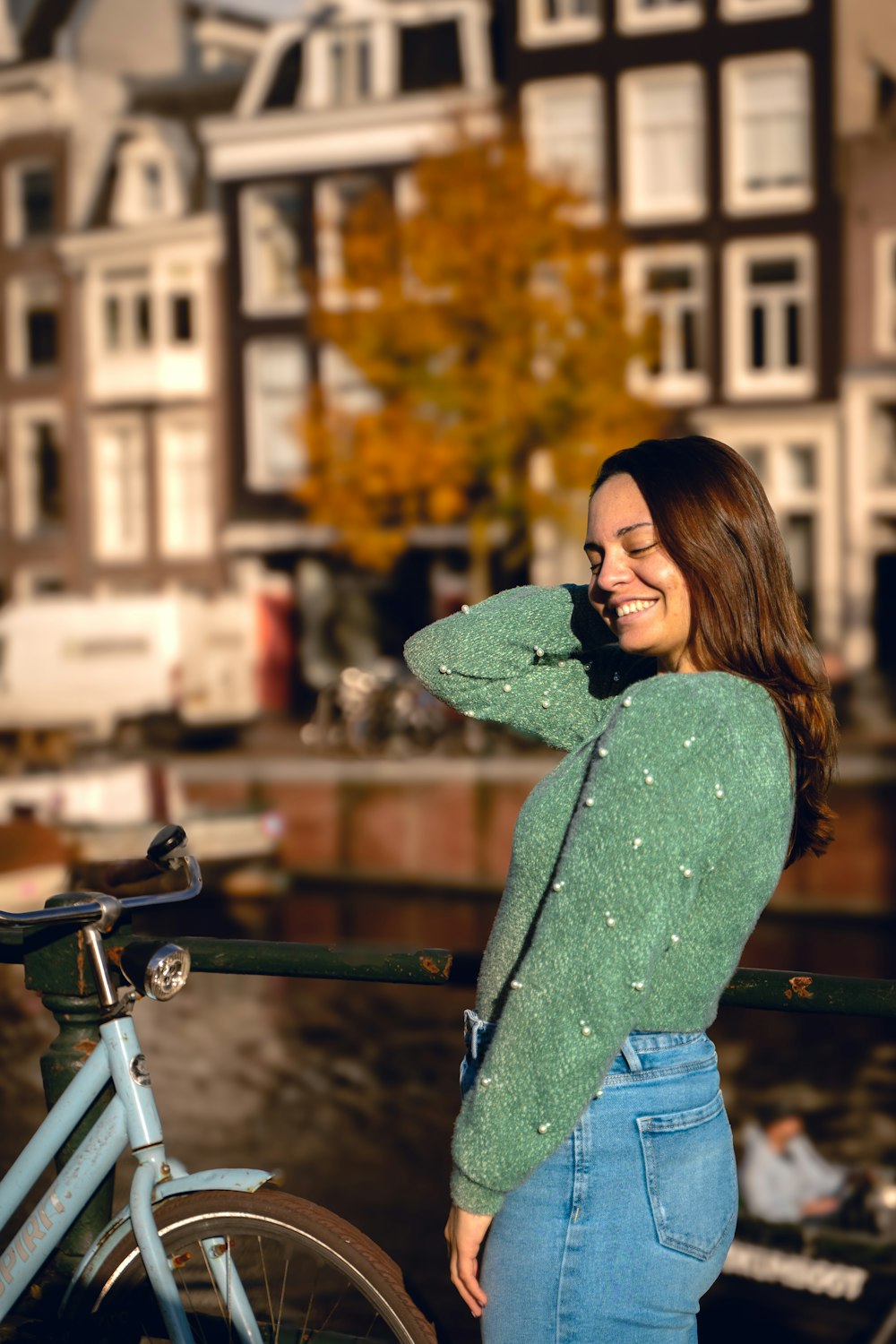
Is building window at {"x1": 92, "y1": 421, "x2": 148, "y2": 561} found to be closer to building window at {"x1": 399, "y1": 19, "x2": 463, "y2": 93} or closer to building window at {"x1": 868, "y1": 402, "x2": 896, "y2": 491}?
building window at {"x1": 399, "y1": 19, "x2": 463, "y2": 93}

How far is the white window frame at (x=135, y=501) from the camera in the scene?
23109 millimetres

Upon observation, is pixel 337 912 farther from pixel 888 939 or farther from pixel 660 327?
pixel 660 327

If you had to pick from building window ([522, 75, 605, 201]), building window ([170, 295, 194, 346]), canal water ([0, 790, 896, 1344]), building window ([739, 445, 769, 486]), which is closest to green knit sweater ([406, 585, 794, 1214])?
canal water ([0, 790, 896, 1344])

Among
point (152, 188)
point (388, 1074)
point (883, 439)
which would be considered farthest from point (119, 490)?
point (388, 1074)

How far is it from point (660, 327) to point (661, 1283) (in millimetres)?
18195

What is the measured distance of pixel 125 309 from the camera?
77.2 ft

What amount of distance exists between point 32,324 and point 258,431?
4.21 meters

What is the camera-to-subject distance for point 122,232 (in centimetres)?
2319

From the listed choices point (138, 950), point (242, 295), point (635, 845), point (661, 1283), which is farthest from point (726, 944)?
point (242, 295)

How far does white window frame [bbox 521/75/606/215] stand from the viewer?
19828 millimetres

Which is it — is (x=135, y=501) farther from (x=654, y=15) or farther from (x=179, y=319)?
(x=654, y=15)

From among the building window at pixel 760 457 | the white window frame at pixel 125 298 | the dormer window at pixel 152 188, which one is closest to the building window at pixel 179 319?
the white window frame at pixel 125 298

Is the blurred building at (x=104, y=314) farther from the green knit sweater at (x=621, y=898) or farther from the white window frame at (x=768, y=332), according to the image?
the green knit sweater at (x=621, y=898)

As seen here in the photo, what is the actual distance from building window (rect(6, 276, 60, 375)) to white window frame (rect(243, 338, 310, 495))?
3384mm
